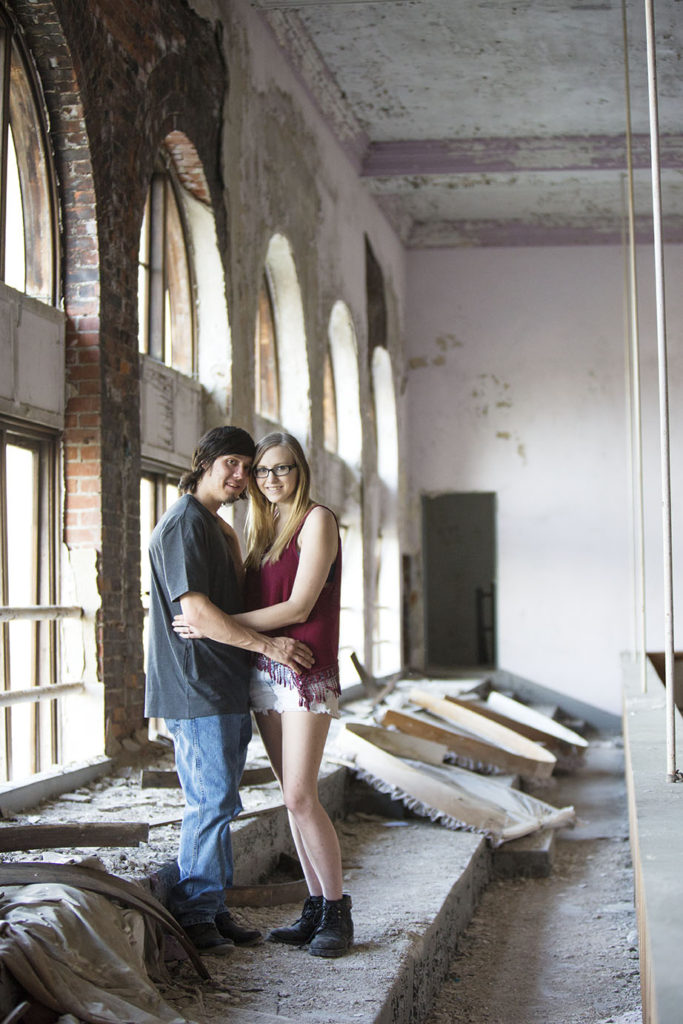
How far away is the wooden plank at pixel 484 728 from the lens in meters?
8.50

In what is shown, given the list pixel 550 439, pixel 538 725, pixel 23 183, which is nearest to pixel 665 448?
pixel 23 183

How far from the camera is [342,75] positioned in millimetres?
10211

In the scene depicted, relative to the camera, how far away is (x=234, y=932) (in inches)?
153

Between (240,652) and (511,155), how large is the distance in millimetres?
9436

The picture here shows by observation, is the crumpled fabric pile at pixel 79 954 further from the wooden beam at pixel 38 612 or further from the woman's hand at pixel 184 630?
the wooden beam at pixel 38 612

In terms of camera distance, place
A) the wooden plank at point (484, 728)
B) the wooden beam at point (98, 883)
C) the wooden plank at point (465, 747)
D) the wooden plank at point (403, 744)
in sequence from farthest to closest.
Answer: the wooden plank at point (484, 728), the wooden plank at point (465, 747), the wooden plank at point (403, 744), the wooden beam at point (98, 883)

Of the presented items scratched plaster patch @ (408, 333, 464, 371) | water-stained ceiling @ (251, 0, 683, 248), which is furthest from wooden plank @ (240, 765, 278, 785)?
scratched plaster patch @ (408, 333, 464, 371)

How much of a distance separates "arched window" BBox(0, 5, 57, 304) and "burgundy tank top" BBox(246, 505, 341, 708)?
8.28ft

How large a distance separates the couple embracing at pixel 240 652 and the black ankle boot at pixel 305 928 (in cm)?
7

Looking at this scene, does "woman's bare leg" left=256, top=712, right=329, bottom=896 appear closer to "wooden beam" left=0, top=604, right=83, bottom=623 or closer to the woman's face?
the woman's face

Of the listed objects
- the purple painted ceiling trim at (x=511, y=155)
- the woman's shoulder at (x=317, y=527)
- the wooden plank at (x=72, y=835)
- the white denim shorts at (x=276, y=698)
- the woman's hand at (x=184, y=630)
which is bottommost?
the wooden plank at (x=72, y=835)

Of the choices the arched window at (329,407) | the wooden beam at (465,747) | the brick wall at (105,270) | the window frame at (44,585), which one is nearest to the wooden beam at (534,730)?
the wooden beam at (465,747)

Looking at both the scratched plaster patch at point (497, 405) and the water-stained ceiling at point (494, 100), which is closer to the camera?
the water-stained ceiling at point (494, 100)

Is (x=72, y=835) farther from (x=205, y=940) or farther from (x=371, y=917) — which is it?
(x=371, y=917)
